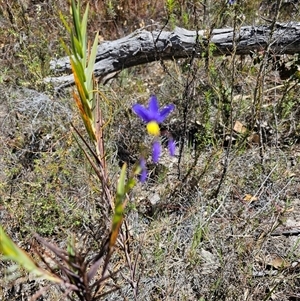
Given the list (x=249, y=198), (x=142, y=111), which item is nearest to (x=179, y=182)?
(x=249, y=198)

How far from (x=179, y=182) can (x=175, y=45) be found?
942 millimetres

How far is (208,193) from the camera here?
83.9 inches

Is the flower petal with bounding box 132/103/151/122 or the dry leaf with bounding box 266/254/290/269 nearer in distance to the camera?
the flower petal with bounding box 132/103/151/122

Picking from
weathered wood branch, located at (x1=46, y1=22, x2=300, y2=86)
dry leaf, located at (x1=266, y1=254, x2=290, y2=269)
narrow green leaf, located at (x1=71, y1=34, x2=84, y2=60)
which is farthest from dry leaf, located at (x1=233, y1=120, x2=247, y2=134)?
narrow green leaf, located at (x1=71, y1=34, x2=84, y2=60)

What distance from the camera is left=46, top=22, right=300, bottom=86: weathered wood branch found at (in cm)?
239

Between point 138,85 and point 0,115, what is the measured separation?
1004 millimetres

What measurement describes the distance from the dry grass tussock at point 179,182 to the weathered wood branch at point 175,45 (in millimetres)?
131

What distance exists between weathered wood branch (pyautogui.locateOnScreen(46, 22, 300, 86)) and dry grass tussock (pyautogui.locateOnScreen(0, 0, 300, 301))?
13 centimetres

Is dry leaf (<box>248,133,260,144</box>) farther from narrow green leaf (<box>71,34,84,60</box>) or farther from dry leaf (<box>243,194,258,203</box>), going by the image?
narrow green leaf (<box>71,34,84,60</box>)

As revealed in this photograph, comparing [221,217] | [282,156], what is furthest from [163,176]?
[282,156]

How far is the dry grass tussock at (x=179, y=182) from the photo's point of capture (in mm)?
1783

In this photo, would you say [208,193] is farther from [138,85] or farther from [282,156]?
[138,85]

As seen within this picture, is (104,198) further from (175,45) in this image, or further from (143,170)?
(175,45)

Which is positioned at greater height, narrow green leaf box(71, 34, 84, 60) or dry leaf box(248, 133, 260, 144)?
narrow green leaf box(71, 34, 84, 60)
